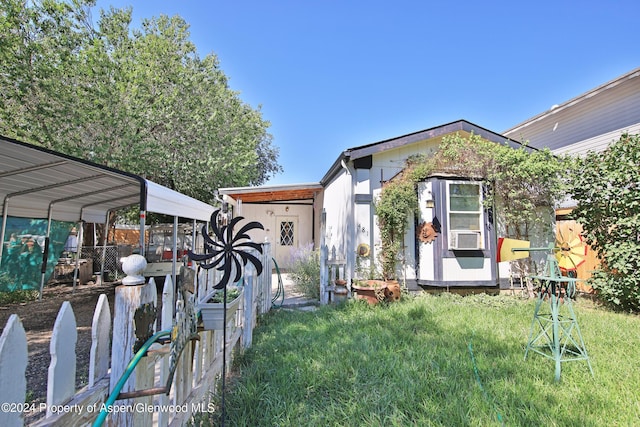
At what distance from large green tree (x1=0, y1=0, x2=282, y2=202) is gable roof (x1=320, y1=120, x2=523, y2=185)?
6.35 metres

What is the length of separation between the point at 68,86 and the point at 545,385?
12.1m

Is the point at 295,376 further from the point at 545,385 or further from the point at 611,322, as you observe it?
the point at 611,322

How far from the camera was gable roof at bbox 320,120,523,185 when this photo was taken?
6.30 m

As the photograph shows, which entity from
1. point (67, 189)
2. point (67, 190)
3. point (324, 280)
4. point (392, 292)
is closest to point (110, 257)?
point (67, 190)

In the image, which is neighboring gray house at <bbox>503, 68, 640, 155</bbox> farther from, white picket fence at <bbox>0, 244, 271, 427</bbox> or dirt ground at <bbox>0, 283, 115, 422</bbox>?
dirt ground at <bbox>0, 283, 115, 422</bbox>

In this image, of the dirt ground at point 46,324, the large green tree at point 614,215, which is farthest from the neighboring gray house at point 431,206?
the dirt ground at point 46,324

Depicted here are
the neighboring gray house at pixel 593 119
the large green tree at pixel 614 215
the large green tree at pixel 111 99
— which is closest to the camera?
the large green tree at pixel 614 215

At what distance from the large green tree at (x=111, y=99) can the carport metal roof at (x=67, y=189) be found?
6.74 ft

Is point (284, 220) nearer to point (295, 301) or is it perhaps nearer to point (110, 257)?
point (110, 257)

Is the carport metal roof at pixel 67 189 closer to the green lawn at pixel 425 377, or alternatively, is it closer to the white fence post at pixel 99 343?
the green lawn at pixel 425 377

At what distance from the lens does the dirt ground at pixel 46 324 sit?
296 centimetres

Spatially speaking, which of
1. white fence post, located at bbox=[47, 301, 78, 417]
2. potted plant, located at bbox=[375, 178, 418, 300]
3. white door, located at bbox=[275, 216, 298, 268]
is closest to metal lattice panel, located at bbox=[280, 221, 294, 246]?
white door, located at bbox=[275, 216, 298, 268]

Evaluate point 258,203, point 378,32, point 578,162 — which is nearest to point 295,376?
point 578,162

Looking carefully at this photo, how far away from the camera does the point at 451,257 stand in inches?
240
